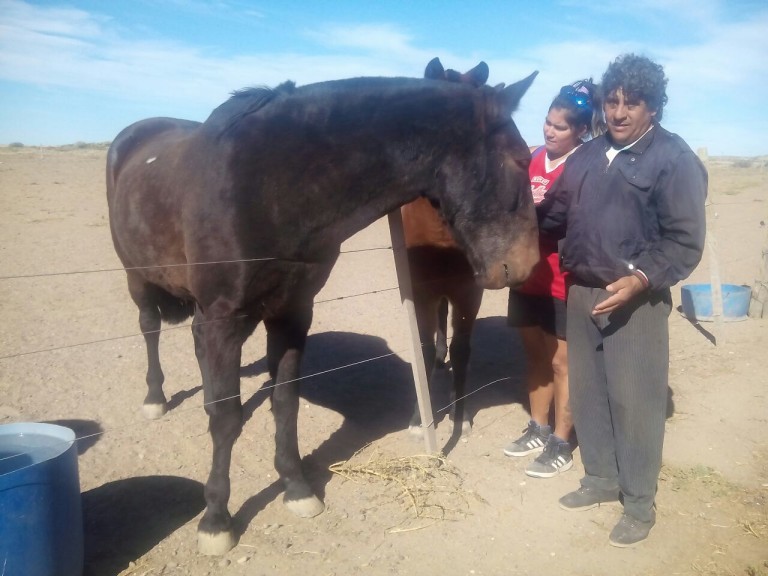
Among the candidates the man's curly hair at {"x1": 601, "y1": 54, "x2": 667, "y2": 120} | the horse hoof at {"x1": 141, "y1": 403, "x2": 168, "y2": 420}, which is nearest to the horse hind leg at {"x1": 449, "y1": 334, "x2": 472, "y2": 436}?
the man's curly hair at {"x1": 601, "y1": 54, "x2": 667, "y2": 120}

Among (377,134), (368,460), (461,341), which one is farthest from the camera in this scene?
(461,341)

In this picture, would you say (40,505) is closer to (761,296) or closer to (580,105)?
(580,105)

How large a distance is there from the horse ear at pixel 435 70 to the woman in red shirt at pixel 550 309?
2.36ft

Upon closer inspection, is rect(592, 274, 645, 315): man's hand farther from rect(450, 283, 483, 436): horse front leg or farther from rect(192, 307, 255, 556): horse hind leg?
rect(192, 307, 255, 556): horse hind leg

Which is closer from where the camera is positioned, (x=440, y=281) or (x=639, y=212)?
(x=639, y=212)

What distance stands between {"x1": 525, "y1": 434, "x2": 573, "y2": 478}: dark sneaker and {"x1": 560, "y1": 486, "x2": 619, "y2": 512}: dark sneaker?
1.00 feet

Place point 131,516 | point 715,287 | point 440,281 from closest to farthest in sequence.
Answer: point 131,516
point 440,281
point 715,287

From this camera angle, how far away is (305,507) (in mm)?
3219

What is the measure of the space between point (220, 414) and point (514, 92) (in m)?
2.15

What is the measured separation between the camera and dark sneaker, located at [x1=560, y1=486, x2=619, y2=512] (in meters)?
3.25

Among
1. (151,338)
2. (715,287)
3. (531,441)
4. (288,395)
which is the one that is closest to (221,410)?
(288,395)

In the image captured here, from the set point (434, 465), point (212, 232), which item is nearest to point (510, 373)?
point (434, 465)

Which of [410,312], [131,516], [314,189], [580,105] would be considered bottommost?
[131,516]

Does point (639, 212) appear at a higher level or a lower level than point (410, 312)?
higher
